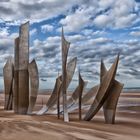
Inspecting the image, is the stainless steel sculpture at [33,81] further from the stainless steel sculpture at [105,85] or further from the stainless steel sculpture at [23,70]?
the stainless steel sculpture at [105,85]

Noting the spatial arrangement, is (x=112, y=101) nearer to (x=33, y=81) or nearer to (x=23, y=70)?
(x=33, y=81)

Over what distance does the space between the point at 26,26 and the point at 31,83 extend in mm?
2420

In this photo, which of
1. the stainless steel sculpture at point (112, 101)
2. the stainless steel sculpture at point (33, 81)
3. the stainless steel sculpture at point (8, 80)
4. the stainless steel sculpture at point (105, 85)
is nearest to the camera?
the stainless steel sculpture at point (105, 85)

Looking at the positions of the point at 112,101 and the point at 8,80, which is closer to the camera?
the point at 112,101

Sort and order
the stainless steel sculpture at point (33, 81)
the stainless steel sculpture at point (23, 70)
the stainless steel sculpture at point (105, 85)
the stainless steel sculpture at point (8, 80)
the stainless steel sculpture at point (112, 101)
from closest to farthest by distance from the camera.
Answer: the stainless steel sculpture at point (105, 85) → the stainless steel sculpture at point (112, 101) → the stainless steel sculpture at point (33, 81) → the stainless steel sculpture at point (23, 70) → the stainless steel sculpture at point (8, 80)

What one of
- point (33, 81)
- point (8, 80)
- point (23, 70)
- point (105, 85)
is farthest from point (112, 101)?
point (8, 80)

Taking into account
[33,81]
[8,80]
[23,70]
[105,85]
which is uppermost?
[23,70]

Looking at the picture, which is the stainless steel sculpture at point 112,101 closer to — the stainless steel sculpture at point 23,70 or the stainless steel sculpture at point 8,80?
the stainless steel sculpture at point 23,70

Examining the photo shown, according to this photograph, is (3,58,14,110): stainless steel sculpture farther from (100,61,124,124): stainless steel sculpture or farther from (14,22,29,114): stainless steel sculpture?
(100,61,124,124): stainless steel sculpture

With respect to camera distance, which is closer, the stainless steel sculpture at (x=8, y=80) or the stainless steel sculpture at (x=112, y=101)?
the stainless steel sculpture at (x=112, y=101)

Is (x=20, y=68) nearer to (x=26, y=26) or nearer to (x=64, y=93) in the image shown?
(x=26, y=26)

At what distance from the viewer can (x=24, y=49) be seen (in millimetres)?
14047

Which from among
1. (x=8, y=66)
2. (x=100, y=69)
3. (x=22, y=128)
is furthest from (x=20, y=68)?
(x=22, y=128)

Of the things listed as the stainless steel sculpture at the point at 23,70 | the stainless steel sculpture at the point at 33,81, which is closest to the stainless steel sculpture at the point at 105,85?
the stainless steel sculpture at the point at 33,81
